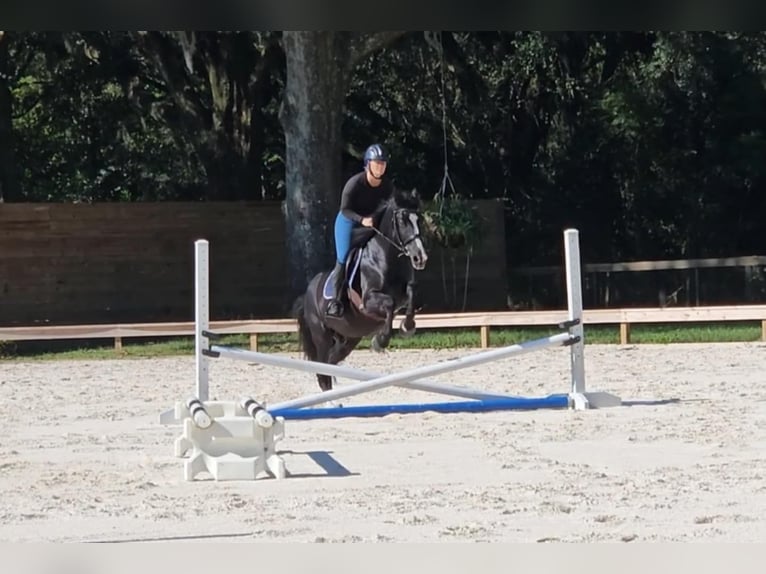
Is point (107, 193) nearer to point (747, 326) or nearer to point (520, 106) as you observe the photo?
point (520, 106)

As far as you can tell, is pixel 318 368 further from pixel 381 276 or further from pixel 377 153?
pixel 377 153

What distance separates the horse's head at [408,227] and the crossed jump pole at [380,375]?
863 mm

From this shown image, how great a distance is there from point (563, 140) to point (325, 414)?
59.0 feet

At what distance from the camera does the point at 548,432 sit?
9.45 metres

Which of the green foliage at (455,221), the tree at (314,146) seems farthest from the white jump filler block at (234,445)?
the green foliage at (455,221)

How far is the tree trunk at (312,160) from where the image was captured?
19469 millimetres

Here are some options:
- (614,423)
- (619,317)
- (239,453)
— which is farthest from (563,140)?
(239,453)

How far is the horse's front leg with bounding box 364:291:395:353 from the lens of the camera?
34.3ft

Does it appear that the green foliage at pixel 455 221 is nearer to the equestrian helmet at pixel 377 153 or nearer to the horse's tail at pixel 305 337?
the horse's tail at pixel 305 337

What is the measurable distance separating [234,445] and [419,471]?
1.11 metres

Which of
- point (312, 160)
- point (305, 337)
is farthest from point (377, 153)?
point (312, 160)

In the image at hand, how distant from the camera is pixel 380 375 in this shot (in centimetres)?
1014

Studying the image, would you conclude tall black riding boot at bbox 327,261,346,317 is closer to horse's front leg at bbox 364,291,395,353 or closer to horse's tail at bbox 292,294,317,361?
horse's front leg at bbox 364,291,395,353

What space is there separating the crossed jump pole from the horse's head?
863 mm
